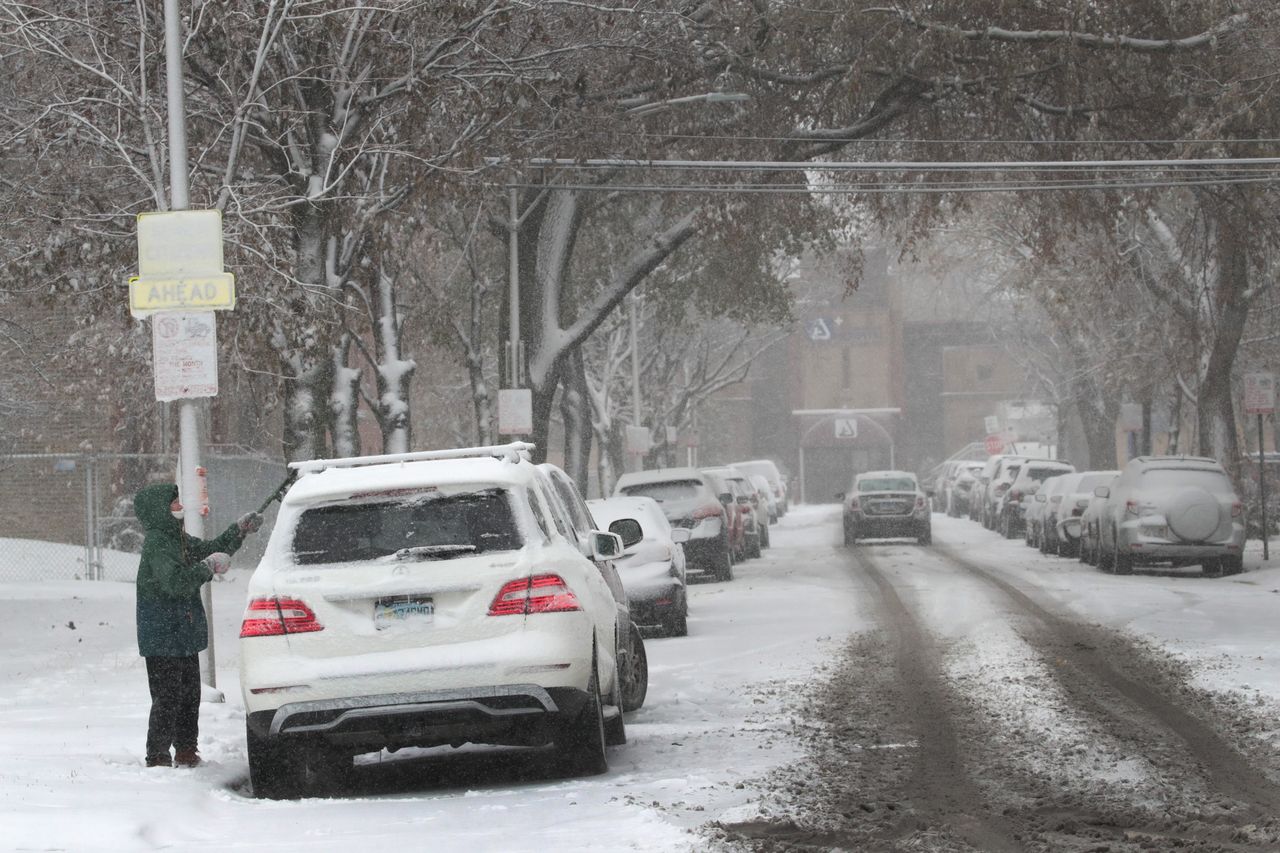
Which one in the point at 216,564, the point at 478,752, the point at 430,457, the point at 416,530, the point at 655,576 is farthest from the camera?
the point at 655,576

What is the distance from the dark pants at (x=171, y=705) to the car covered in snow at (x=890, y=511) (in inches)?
1218

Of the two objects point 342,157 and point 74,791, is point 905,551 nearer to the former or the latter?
point 342,157

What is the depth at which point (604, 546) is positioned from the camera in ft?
38.1

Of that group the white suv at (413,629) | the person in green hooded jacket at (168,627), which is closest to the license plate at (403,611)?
the white suv at (413,629)

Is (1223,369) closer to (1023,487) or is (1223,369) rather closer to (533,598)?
(1023,487)

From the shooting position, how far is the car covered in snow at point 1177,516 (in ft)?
89.2

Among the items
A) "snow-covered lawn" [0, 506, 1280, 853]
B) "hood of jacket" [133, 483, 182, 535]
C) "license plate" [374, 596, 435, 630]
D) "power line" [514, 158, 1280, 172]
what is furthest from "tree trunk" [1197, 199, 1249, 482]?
"license plate" [374, 596, 435, 630]

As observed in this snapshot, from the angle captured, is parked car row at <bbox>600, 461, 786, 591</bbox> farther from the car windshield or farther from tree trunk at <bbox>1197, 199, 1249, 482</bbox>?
the car windshield

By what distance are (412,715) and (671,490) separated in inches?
729

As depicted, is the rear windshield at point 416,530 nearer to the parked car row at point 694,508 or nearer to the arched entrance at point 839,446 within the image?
the parked car row at point 694,508

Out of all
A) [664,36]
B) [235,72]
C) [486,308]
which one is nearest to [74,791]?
[235,72]

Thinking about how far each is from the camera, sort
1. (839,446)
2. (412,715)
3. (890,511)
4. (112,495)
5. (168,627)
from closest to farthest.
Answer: (412,715)
(168,627)
(112,495)
(890,511)
(839,446)

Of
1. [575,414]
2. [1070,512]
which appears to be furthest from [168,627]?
[575,414]

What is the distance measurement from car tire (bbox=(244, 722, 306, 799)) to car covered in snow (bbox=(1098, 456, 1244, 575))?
1953 cm
